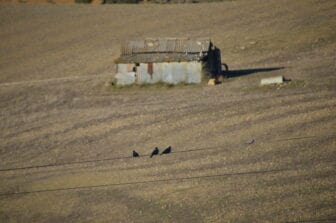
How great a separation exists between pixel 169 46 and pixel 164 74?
3.65ft

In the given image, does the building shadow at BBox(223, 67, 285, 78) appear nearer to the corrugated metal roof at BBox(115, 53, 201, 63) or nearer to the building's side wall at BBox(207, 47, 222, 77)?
the building's side wall at BBox(207, 47, 222, 77)

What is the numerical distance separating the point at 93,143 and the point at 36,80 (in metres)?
16.7

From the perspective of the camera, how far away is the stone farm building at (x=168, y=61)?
31.2m

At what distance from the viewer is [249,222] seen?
14039 mm

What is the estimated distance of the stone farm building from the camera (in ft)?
102

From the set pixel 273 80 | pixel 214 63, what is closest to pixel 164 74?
pixel 214 63

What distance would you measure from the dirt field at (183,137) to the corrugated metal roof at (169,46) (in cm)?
157

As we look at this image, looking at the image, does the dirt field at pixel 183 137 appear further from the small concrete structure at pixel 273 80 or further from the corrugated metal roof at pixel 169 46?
the corrugated metal roof at pixel 169 46

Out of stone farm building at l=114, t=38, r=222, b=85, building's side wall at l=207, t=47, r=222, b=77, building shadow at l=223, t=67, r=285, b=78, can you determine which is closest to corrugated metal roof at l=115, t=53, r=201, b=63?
stone farm building at l=114, t=38, r=222, b=85

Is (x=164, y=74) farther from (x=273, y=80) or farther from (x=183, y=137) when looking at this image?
(x=183, y=137)

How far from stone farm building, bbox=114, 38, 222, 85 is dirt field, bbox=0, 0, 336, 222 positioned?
2.77 ft

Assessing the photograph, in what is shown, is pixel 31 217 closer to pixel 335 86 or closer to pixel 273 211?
pixel 273 211

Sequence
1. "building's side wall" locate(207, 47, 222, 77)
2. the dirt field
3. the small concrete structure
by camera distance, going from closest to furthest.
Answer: the dirt field → the small concrete structure → "building's side wall" locate(207, 47, 222, 77)

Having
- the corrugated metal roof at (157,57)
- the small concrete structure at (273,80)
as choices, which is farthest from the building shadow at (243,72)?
the small concrete structure at (273,80)
